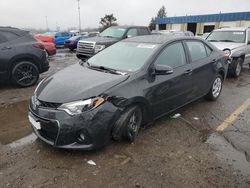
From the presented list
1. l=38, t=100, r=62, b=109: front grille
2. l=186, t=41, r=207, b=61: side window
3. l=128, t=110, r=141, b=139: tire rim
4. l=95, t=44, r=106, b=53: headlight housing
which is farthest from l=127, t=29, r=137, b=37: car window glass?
l=38, t=100, r=62, b=109: front grille

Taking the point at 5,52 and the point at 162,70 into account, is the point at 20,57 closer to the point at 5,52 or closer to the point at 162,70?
the point at 5,52

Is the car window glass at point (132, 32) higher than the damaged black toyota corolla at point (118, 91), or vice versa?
the car window glass at point (132, 32)

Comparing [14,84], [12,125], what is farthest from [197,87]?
[14,84]

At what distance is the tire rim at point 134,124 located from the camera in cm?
354

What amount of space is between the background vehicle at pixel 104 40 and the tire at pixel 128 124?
22.8 ft

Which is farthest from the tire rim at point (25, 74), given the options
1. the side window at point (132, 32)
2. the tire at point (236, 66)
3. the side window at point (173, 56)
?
the tire at point (236, 66)

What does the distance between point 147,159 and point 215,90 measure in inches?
129

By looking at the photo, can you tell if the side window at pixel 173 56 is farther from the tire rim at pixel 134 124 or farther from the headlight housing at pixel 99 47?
the headlight housing at pixel 99 47

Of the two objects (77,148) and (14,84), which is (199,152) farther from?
(14,84)

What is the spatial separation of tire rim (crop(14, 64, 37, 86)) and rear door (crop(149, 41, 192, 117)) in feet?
14.2

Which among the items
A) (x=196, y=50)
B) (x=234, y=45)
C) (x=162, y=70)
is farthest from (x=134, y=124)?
(x=234, y=45)

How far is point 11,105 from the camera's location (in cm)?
537

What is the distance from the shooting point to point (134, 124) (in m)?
3.64

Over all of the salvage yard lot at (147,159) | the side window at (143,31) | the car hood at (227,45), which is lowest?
the salvage yard lot at (147,159)
